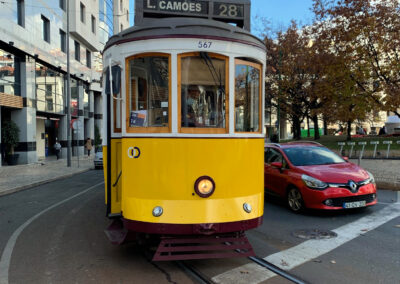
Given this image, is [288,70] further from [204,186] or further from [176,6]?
[204,186]

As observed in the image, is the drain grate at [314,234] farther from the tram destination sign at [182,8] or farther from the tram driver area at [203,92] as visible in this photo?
the tram destination sign at [182,8]

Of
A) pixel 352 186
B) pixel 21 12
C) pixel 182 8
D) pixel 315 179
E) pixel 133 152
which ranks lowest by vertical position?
pixel 352 186

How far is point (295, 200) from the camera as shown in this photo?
24.2ft

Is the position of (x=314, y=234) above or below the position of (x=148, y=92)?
below

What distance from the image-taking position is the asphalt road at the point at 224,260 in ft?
13.3

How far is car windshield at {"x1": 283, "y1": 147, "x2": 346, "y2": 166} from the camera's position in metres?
7.87

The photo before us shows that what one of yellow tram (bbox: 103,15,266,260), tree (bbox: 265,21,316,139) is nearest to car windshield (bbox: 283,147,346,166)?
yellow tram (bbox: 103,15,266,260)

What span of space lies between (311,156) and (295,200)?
1.34m

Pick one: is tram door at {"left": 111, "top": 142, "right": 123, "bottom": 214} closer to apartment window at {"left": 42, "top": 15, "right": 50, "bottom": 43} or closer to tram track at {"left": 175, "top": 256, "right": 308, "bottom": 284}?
tram track at {"left": 175, "top": 256, "right": 308, "bottom": 284}

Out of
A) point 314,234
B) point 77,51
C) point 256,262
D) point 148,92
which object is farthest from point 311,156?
point 77,51

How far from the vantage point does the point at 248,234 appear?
582 cm

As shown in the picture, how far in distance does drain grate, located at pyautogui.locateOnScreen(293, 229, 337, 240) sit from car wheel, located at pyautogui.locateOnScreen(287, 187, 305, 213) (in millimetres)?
1259

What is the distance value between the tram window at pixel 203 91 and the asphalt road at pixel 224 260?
6.12 feet

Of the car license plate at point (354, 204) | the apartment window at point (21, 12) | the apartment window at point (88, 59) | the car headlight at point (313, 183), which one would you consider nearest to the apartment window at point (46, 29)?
the apartment window at point (21, 12)
